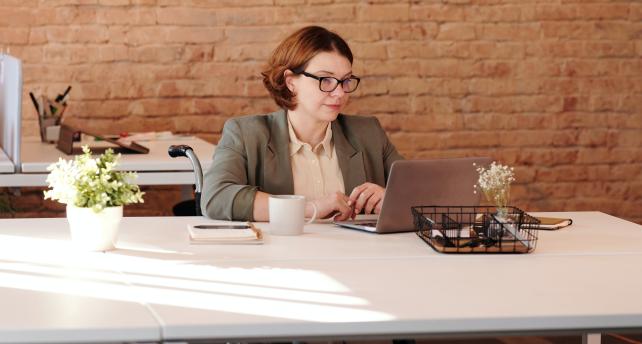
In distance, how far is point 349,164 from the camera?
319cm

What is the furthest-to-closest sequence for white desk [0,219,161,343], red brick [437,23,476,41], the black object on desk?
red brick [437,23,476,41], the black object on desk, white desk [0,219,161,343]

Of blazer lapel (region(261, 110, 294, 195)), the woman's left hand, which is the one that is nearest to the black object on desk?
blazer lapel (region(261, 110, 294, 195))

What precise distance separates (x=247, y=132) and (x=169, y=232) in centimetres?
57

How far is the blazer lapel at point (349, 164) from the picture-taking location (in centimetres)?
318

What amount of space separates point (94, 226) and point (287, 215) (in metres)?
0.51

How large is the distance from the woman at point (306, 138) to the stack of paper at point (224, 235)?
0.37 meters

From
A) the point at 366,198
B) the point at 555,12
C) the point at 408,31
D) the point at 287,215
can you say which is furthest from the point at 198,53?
the point at 287,215

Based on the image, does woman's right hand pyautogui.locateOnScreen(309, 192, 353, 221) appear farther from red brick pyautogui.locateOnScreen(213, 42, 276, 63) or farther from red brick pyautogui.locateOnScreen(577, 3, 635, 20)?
red brick pyautogui.locateOnScreen(577, 3, 635, 20)

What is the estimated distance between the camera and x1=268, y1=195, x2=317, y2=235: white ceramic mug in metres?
2.59

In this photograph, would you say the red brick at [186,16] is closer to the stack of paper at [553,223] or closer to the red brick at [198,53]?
the red brick at [198,53]

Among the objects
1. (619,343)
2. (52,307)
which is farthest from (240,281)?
(619,343)

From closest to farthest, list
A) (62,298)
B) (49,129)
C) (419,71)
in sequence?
(62,298) → (49,129) → (419,71)

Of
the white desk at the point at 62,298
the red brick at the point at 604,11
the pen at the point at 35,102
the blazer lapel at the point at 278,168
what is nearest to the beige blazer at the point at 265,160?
the blazer lapel at the point at 278,168

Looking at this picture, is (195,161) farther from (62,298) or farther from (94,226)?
(62,298)
